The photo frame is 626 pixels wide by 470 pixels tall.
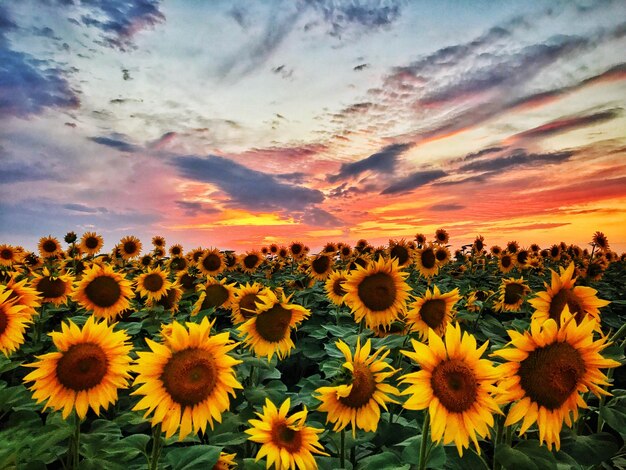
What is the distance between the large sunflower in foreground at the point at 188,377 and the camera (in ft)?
9.16

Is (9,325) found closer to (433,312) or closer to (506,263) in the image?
(433,312)

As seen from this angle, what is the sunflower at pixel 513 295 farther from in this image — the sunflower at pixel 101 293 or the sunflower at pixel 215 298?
the sunflower at pixel 101 293

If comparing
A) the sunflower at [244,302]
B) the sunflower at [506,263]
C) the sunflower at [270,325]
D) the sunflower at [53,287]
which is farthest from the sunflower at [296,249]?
the sunflower at [270,325]

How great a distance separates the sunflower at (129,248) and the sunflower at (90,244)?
70 centimetres

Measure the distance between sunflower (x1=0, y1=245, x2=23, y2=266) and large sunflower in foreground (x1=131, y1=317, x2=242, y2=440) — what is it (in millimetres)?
12086

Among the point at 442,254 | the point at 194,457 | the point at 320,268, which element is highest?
the point at 442,254

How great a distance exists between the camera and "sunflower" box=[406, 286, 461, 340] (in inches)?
188

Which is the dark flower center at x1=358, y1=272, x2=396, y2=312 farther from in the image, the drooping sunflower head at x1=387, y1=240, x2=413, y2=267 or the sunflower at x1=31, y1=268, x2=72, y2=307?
the sunflower at x1=31, y1=268, x2=72, y2=307

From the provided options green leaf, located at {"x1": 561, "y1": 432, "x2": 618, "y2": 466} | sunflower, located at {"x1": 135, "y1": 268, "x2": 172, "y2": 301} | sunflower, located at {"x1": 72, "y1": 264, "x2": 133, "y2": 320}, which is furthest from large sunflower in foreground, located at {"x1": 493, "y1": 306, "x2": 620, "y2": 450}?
sunflower, located at {"x1": 135, "y1": 268, "x2": 172, "y2": 301}

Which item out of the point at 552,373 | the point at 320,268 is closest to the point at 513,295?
the point at 320,268

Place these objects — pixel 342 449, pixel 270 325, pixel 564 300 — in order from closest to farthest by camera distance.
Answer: pixel 342 449 → pixel 564 300 → pixel 270 325

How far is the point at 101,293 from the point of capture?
20.0ft

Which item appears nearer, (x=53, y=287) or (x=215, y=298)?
(x=215, y=298)

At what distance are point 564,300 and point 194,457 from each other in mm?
3312
